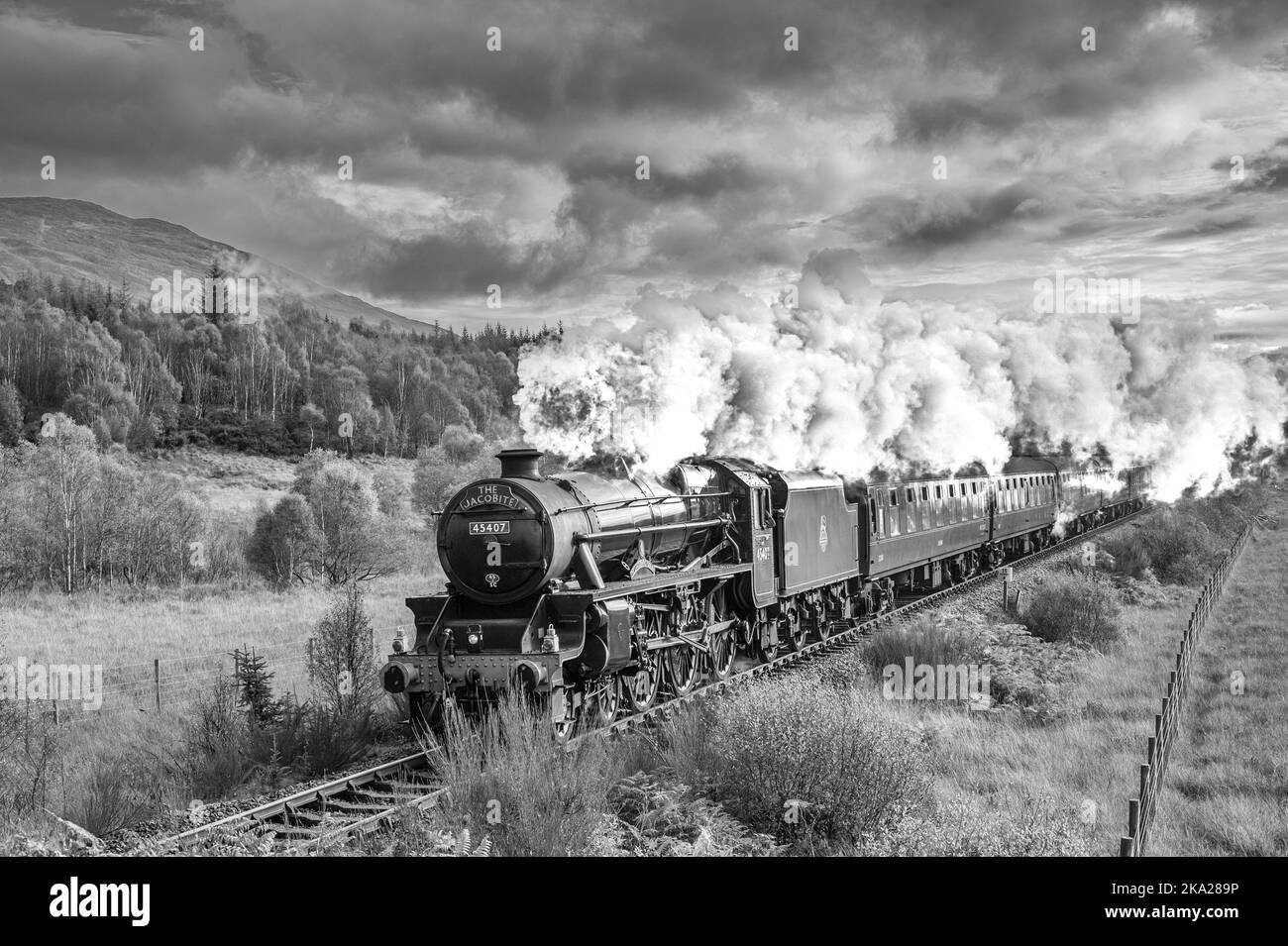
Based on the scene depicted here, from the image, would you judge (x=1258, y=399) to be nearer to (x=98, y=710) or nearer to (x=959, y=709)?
(x=959, y=709)

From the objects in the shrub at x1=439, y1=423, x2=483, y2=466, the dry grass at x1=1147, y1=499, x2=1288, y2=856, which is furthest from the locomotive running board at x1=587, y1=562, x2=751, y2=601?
the shrub at x1=439, y1=423, x2=483, y2=466

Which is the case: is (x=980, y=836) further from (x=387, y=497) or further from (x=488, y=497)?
(x=387, y=497)

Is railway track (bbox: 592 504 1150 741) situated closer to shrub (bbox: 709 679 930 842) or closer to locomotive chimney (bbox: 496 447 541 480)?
shrub (bbox: 709 679 930 842)

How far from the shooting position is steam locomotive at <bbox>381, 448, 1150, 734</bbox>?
10.6 metres

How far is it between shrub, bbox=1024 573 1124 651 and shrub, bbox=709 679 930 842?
10963mm

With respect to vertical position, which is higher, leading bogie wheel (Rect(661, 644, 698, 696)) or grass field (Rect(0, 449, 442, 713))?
leading bogie wheel (Rect(661, 644, 698, 696))

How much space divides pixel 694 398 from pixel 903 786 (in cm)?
859

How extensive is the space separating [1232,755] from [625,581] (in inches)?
280

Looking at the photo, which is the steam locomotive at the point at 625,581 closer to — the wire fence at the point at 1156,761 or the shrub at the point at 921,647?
the shrub at the point at 921,647

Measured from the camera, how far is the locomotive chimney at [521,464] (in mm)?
11180

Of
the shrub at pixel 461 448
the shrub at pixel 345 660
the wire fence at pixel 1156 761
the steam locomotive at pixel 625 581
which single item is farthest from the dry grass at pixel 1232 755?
the shrub at pixel 461 448

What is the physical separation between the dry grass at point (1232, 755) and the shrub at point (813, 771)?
2.27 meters

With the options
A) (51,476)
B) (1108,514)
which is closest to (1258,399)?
(1108,514)
